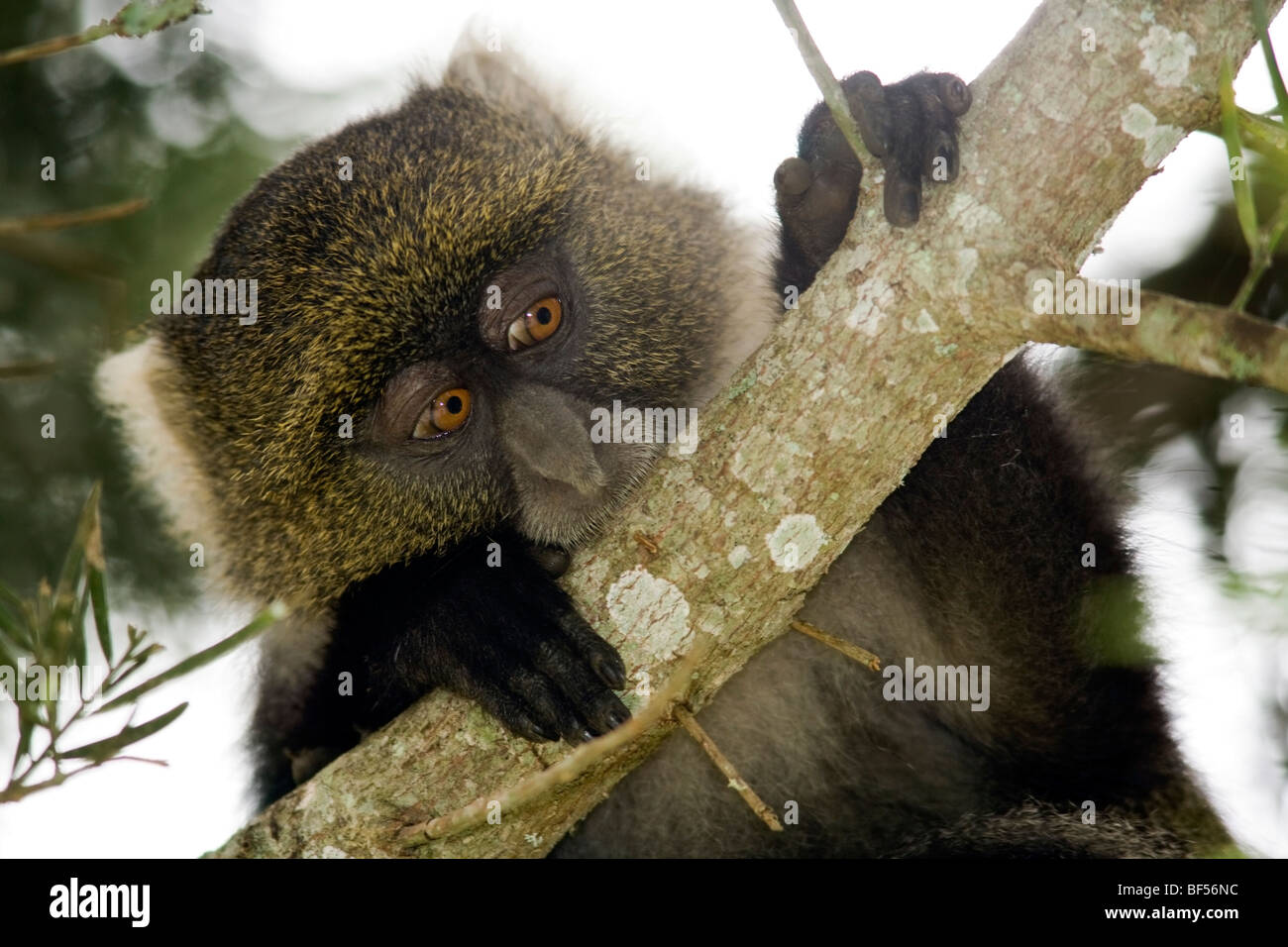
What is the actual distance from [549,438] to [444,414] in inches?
17.3

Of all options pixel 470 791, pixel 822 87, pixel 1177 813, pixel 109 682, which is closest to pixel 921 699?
pixel 1177 813

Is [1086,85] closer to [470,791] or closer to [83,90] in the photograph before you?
[470,791]

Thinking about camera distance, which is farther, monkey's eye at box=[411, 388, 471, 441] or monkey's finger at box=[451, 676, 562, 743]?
monkey's eye at box=[411, 388, 471, 441]

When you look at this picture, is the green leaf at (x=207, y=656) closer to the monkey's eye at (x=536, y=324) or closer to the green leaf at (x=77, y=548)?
the green leaf at (x=77, y=548)

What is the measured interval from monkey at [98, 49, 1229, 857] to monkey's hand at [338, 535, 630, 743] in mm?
12

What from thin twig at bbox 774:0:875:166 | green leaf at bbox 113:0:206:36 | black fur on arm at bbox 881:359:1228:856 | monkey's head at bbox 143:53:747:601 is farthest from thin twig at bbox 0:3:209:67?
black fur on arm at bbox 881:359:1228:856

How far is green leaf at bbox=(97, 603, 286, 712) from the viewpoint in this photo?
2.19m

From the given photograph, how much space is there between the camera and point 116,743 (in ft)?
7.60

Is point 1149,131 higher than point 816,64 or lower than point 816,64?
lower

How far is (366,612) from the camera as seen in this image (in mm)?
4410

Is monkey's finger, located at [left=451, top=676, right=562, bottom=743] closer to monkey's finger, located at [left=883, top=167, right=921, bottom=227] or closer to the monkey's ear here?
monkey's finger, located at [left=883, top=167, right=921, bottom=227]

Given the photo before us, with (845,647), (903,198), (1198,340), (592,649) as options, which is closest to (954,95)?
(903,198)

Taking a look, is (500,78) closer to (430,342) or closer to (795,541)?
(430,342)

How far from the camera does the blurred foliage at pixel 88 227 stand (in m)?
5.00
